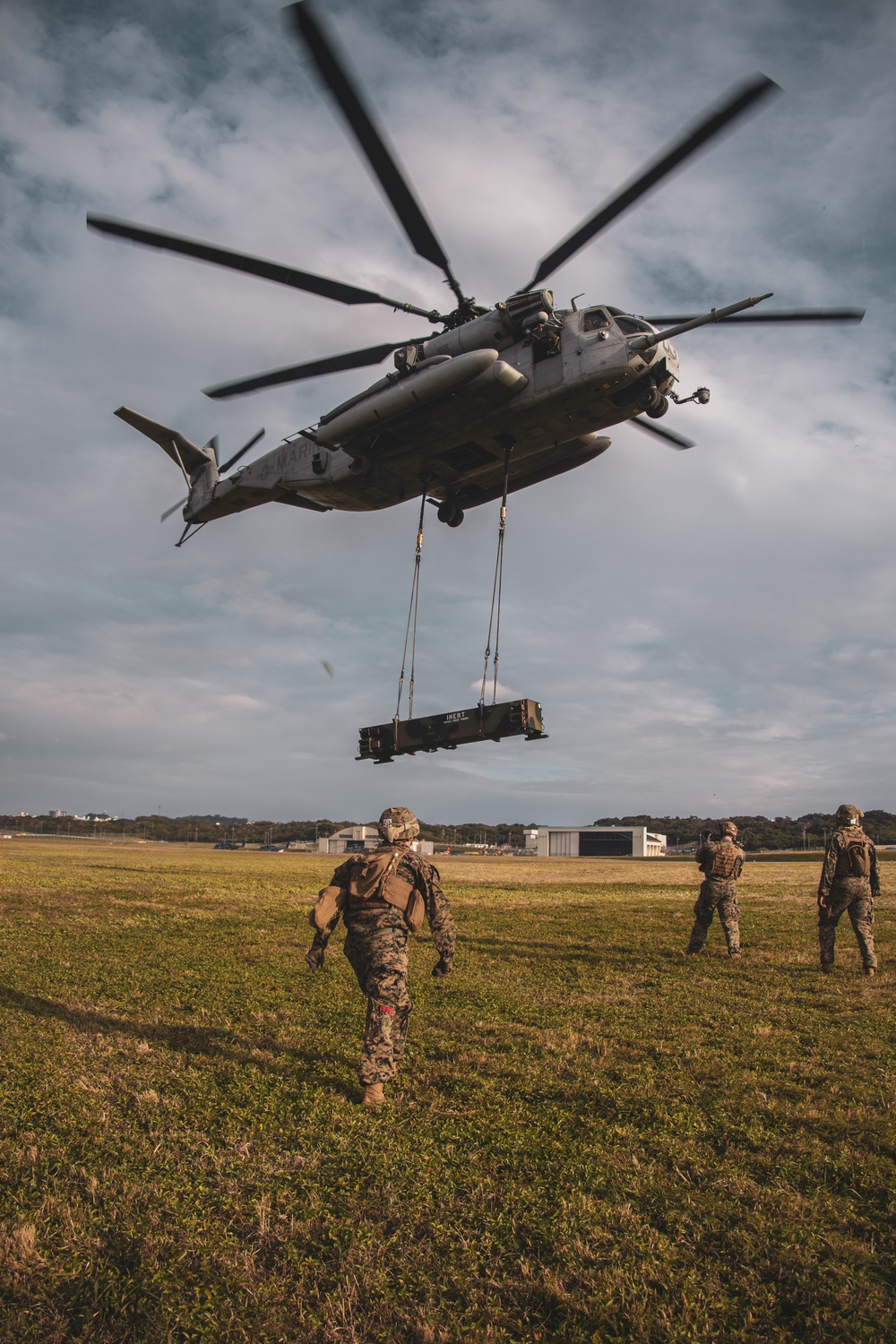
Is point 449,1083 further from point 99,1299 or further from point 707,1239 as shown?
point 99,1299

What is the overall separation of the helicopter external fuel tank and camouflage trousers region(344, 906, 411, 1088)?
352 inches

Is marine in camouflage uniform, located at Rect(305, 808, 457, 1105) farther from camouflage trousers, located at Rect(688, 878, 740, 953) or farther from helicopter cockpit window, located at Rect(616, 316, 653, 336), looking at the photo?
helicopter cockpit window, located at Rect(616, 316, 653, 336)

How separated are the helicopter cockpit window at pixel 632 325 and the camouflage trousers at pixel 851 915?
8831 mm

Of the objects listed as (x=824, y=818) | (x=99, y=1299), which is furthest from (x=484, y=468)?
(x=824, y=818)

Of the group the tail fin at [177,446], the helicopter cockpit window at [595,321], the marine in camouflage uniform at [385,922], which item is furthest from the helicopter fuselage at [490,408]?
the marine in camouflage uniform at [385,922]

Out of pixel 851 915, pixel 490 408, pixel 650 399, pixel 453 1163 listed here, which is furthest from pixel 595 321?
pixel 453 1163

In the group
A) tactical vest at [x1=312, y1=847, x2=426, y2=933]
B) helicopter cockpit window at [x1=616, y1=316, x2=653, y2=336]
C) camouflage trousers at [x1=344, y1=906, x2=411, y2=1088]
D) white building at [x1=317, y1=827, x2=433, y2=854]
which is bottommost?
white building at [x1=317, y1=827, x2=433, y2=854]

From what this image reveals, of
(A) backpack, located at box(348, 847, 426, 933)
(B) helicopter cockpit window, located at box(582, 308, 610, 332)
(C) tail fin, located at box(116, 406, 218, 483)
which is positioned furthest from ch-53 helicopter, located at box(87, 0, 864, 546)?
(A) backpack, located at box(348, 847, 426, 933)

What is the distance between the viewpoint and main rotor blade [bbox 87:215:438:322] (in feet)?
39.5

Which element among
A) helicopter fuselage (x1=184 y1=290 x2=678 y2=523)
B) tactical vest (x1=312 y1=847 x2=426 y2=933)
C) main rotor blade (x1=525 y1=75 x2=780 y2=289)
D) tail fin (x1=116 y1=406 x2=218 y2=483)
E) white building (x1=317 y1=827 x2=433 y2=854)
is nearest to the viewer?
tactical vest (x1=312 y1=847 x2=426 y2=933)

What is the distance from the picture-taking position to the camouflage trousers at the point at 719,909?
37.6 feet

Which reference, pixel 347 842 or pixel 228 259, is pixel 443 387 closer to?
pixel 228 259

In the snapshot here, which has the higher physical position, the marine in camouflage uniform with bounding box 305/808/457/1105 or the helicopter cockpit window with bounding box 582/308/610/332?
the helicopter cockpit window with bounding box 582/308/610/332

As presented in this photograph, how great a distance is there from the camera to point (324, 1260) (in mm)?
3578
